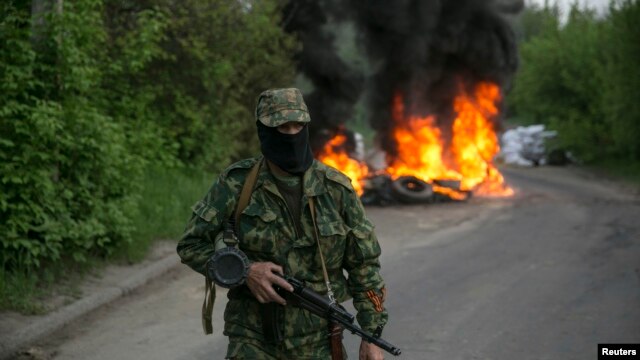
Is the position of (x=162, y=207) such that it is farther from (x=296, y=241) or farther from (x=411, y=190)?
(x=411, y=190)

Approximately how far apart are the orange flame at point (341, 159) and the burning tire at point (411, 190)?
4.84 ft

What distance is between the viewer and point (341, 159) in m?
19.5

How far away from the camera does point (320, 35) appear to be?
20.0 m

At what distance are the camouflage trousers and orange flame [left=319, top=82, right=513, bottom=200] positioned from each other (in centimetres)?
1525

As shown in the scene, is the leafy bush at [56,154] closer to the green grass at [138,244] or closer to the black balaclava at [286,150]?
the green grass at [138,244]

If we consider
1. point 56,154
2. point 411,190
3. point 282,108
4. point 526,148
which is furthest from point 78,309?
point 526,148

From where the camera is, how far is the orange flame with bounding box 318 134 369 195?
18.9m

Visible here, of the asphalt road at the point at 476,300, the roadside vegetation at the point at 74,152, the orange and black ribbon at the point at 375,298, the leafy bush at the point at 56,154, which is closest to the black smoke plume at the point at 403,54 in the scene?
the asphalt road at the point at 476,300

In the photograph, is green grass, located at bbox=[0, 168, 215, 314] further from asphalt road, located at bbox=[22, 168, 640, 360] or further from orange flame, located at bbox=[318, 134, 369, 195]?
orange flame, located at bbox=[318, 134, 369, 195]

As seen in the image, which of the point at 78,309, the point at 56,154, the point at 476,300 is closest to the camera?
the point at 78,309

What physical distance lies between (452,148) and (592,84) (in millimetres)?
7934

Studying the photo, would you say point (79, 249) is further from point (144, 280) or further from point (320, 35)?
point (320, 35)

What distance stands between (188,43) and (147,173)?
2310 millimetres

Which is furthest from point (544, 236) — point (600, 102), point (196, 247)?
point (600, 102)
